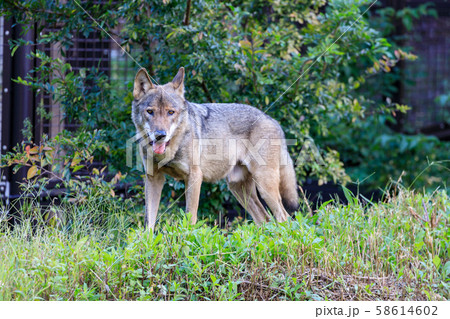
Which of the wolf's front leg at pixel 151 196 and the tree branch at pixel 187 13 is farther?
the tree branch at pixel 187 13

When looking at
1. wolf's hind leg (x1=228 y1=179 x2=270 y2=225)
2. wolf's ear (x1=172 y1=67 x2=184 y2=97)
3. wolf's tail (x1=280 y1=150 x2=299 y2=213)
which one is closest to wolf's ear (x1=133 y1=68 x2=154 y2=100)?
wolf's ear (x1=172 y1=67 x2=184 y2=97)

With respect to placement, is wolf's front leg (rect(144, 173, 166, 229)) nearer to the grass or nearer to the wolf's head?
the wolf's head

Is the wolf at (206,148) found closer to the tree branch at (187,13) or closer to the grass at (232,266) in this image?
the grass at (232,266)

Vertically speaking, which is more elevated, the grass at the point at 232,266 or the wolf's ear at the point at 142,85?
the wolf's ear at the point at 142,85

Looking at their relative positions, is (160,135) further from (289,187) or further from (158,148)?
(289,187)

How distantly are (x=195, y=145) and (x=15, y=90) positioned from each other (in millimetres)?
2603

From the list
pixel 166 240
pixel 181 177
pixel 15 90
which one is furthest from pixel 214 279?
pixel 15 90

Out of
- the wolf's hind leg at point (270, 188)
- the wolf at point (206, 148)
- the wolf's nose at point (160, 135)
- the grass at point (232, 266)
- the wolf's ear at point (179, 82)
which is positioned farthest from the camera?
the wolf's hind leg at point (270, 188)

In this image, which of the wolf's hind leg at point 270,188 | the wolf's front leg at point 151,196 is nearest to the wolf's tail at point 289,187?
the wolf's hind leg at point 270,188

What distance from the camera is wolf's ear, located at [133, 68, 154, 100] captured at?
4.09m

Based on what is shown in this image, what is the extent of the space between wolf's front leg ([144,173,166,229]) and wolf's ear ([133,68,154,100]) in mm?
645

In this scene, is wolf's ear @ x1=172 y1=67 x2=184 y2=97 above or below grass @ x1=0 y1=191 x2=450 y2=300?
above

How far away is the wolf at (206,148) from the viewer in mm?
4074

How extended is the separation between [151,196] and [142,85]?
883mm
